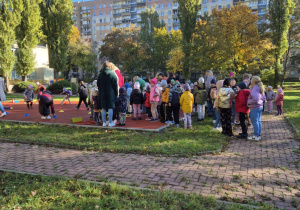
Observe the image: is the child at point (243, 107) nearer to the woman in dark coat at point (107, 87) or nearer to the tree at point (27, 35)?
the woman in dark coat at point (107, 87)

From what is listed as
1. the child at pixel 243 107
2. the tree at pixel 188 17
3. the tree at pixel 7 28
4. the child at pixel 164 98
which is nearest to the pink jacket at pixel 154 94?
the child at pixel 164 98

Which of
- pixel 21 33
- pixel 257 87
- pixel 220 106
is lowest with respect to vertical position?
pixel 220 106

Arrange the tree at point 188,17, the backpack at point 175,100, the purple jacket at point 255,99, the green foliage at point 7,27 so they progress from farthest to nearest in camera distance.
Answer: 1. the tree at point 188,17
2. the green foliage at point 7,27
3. the backpack at point 175,100
4. the purple jacket at point 255,99

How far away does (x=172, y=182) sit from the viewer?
161 inches

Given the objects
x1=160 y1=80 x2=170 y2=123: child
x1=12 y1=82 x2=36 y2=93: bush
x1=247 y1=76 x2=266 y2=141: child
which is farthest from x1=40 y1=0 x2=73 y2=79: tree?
x1=247 y1=76 x2=266 y2=141: child

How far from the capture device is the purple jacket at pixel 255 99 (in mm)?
7158

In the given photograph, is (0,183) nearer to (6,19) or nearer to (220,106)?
(220,106)

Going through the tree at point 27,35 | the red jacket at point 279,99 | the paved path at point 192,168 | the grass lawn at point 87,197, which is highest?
the tree at point 27,35

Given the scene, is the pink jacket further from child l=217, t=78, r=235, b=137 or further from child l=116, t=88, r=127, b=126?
child l=217, t=78, r=235, b=137

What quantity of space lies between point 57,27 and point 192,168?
37.2m

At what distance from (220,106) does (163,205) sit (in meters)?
5.26

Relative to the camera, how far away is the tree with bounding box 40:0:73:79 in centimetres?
3531

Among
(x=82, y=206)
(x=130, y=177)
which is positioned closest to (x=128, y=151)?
(x=130, y=177)

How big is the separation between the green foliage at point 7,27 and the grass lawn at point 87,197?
1173 inches
